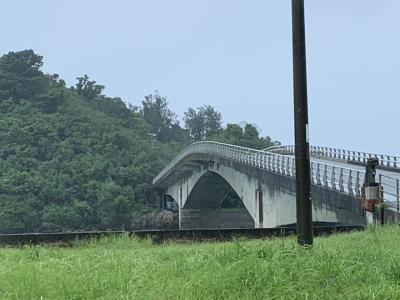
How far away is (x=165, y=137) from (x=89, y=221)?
8203cm

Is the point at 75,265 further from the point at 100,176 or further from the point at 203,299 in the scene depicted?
the point at 100,176

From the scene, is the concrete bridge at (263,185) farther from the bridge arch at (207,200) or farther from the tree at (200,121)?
the tree at (200,121)

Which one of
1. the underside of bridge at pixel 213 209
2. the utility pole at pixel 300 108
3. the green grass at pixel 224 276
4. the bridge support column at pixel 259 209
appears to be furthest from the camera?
the underside of bridge at pixel 213 209

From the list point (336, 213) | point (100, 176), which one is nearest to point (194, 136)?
point (100, 176)

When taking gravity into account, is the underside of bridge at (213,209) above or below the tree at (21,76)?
below

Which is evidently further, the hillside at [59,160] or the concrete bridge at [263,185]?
the hillside at [59,160]

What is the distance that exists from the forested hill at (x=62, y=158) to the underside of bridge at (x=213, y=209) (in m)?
7.57

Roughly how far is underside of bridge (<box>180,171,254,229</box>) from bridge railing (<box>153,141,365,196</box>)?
5397mm

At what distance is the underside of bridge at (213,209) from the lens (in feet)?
220

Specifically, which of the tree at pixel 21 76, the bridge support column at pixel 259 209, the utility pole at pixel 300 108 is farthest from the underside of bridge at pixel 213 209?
the utility pole at pixel 300 108

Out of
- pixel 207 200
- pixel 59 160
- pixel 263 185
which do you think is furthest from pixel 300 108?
pixel 59 160

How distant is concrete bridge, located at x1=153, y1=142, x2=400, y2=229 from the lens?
21.6m

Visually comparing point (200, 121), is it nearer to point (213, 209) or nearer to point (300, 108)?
point (213, 209)

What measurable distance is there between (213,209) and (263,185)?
39.8m
